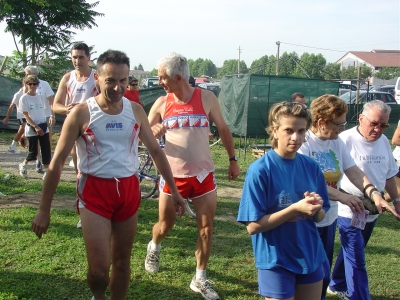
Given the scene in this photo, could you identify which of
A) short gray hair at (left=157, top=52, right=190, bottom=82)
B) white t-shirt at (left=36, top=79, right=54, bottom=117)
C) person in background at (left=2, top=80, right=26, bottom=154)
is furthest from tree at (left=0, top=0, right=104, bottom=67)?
short gray hair at (left=157, top=52, right=190, bottom=82)

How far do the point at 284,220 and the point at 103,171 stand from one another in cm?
122

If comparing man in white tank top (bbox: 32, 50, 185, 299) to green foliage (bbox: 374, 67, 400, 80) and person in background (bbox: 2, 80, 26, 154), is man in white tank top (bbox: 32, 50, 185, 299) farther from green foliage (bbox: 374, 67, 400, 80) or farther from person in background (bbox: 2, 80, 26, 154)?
green foliage (bbox: 374, 67, 400, 80)

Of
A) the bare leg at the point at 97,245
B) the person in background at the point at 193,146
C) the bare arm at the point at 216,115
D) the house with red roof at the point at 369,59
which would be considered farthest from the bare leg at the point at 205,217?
the house with red roof at the point at 369,59

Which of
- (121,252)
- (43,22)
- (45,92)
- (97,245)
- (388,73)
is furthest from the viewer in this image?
(388,73)

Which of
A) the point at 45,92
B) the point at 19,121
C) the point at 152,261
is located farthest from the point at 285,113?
the point at 19,121

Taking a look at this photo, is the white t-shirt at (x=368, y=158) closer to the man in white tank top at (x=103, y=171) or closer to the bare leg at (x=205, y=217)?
the bare leg at (x=205, y=217)

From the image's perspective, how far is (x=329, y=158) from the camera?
337 centimetres

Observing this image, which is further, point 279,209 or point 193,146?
point 193,146

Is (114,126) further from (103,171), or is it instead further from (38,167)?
(38,167)

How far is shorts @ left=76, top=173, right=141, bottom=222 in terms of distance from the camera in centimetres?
295

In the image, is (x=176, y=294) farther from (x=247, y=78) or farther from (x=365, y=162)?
(x=247, y=78)

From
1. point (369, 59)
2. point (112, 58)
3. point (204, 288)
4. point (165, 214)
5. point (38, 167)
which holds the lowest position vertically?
point (204, 288)

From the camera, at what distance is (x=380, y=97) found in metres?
21.3

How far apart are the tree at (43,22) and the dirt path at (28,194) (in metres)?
8.19
